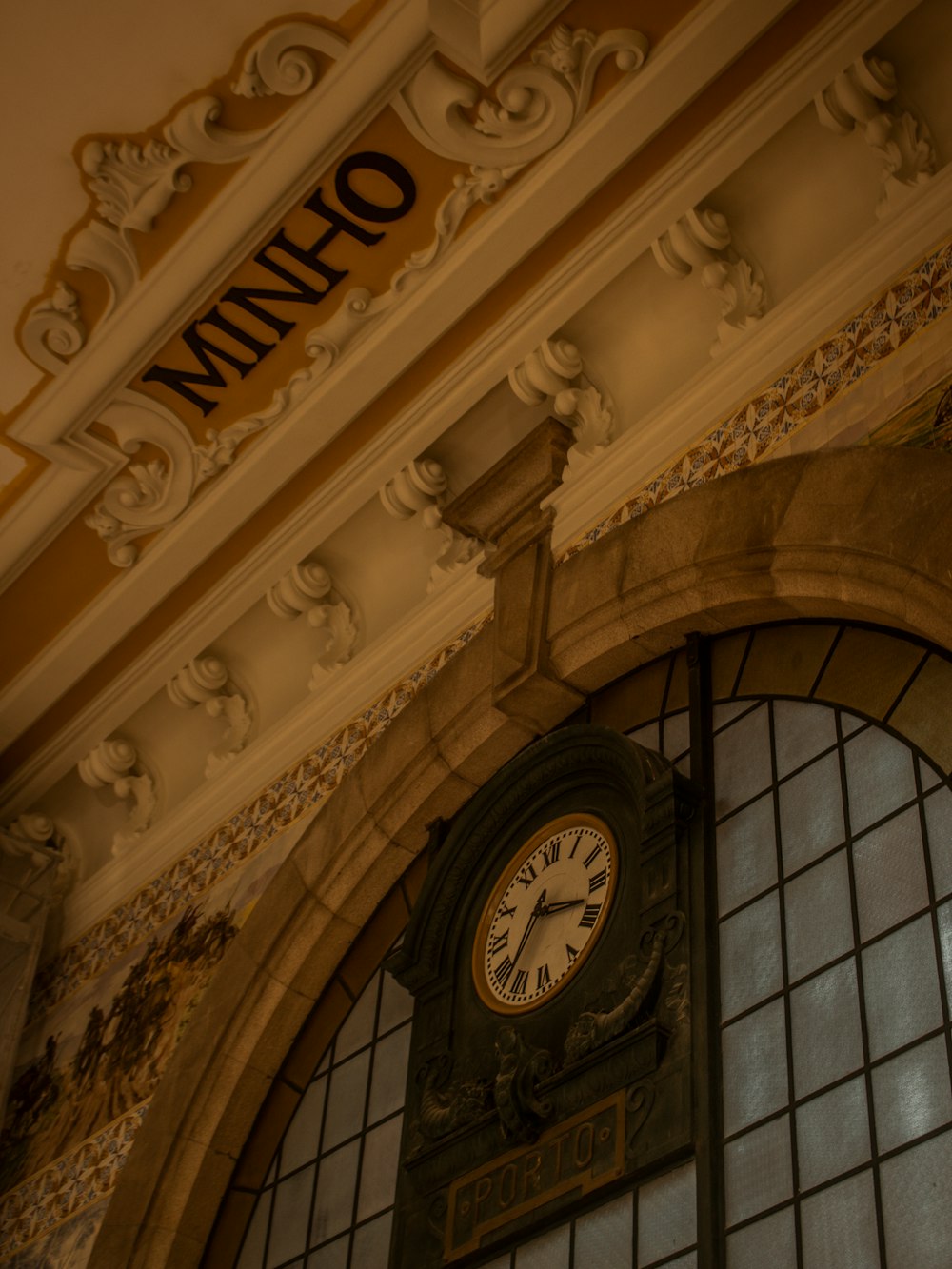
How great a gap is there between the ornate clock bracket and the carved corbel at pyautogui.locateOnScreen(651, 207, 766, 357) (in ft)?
2.76

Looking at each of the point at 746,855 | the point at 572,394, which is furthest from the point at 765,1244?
the point at 572,394

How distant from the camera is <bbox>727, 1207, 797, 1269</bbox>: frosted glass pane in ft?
15.9

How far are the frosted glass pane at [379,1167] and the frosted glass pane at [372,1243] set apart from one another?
0.05m

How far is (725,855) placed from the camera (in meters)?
5.99

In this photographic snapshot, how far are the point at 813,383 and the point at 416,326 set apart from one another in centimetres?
196

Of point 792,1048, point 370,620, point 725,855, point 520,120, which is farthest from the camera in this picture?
point 370,620

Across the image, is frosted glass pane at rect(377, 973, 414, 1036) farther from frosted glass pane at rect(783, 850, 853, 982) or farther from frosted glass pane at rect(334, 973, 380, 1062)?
frosted glass pane at rect(783, 850, 853, 982)

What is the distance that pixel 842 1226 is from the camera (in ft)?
15.5

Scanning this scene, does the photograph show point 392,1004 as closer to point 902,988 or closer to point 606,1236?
point 606,1236

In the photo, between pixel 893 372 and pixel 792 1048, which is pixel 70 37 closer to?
pixel 893 372

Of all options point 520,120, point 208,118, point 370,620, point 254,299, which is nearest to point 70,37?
point 208,118

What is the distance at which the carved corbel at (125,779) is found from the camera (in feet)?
31.0

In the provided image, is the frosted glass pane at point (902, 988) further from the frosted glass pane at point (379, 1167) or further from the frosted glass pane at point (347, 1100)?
the frosted glass pane at point (347, 1100)

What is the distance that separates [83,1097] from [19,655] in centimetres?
236
